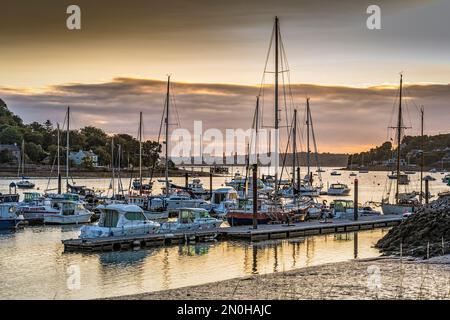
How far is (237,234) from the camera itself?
1965 inches

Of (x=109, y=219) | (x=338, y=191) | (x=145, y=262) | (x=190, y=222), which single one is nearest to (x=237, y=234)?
(x=190, y=222)

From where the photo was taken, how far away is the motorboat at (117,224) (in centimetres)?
4581

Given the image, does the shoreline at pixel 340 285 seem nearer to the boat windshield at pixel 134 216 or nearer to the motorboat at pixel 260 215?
the boat windshield at pixel 134 216

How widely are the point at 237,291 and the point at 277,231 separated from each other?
24.3 metres

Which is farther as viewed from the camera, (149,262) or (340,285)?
(149,262)

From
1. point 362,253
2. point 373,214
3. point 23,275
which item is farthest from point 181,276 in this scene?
point 373,214

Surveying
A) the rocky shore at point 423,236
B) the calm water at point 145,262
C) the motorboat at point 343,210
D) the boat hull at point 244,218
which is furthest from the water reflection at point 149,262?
the motorboat at point 343,210

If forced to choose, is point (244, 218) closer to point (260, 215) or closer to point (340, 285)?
point (260, 215)

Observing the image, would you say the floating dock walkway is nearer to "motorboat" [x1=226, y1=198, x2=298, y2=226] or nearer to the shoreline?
"motorboat" [x1=226, y1=198, x2=298, y2=226]

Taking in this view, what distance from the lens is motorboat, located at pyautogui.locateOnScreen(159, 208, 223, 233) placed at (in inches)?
1975

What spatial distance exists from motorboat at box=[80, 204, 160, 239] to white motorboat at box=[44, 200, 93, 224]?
16735 millimetres

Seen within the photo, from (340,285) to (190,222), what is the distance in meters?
24.9
